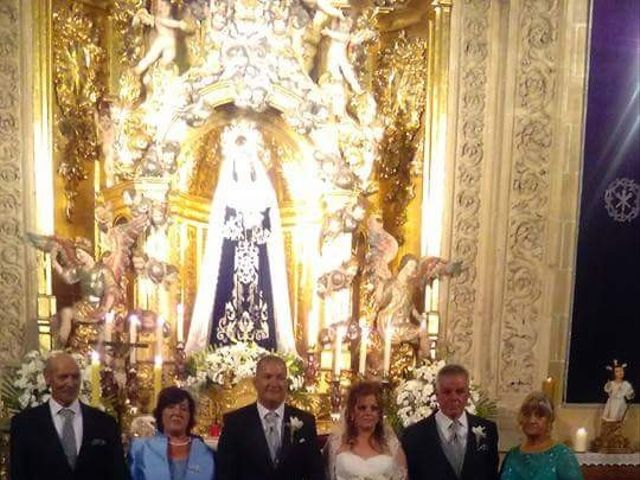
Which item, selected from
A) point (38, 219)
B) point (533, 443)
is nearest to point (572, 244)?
point (533, 443)

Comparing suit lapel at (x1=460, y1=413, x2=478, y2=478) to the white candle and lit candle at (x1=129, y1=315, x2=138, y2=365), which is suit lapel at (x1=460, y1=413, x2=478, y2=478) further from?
the white candle

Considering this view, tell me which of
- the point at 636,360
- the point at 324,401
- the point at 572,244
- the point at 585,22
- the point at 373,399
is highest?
the point at 585,22

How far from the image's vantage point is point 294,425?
3.46m

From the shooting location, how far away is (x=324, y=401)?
6.65 metres

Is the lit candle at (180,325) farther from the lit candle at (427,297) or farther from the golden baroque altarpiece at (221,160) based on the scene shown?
the lit candle at (427,297)

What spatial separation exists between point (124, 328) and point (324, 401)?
1.80 m

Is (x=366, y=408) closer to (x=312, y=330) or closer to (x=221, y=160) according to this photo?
(x=312, y=330)

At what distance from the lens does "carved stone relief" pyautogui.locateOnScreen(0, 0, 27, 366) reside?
632 centimetres

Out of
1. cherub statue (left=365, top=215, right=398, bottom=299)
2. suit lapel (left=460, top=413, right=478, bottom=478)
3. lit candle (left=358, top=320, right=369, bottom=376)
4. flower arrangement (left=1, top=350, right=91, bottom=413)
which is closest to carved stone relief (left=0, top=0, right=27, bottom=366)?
flower arrangement (left=1, top=350, right=91, bottom=413)

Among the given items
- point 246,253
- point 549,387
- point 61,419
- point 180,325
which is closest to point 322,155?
point 246,253

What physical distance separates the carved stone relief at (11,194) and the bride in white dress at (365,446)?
12.6ft

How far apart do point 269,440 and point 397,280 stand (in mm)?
3298

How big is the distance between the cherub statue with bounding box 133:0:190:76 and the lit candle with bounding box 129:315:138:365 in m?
2.15

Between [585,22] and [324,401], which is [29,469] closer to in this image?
[324,401]
